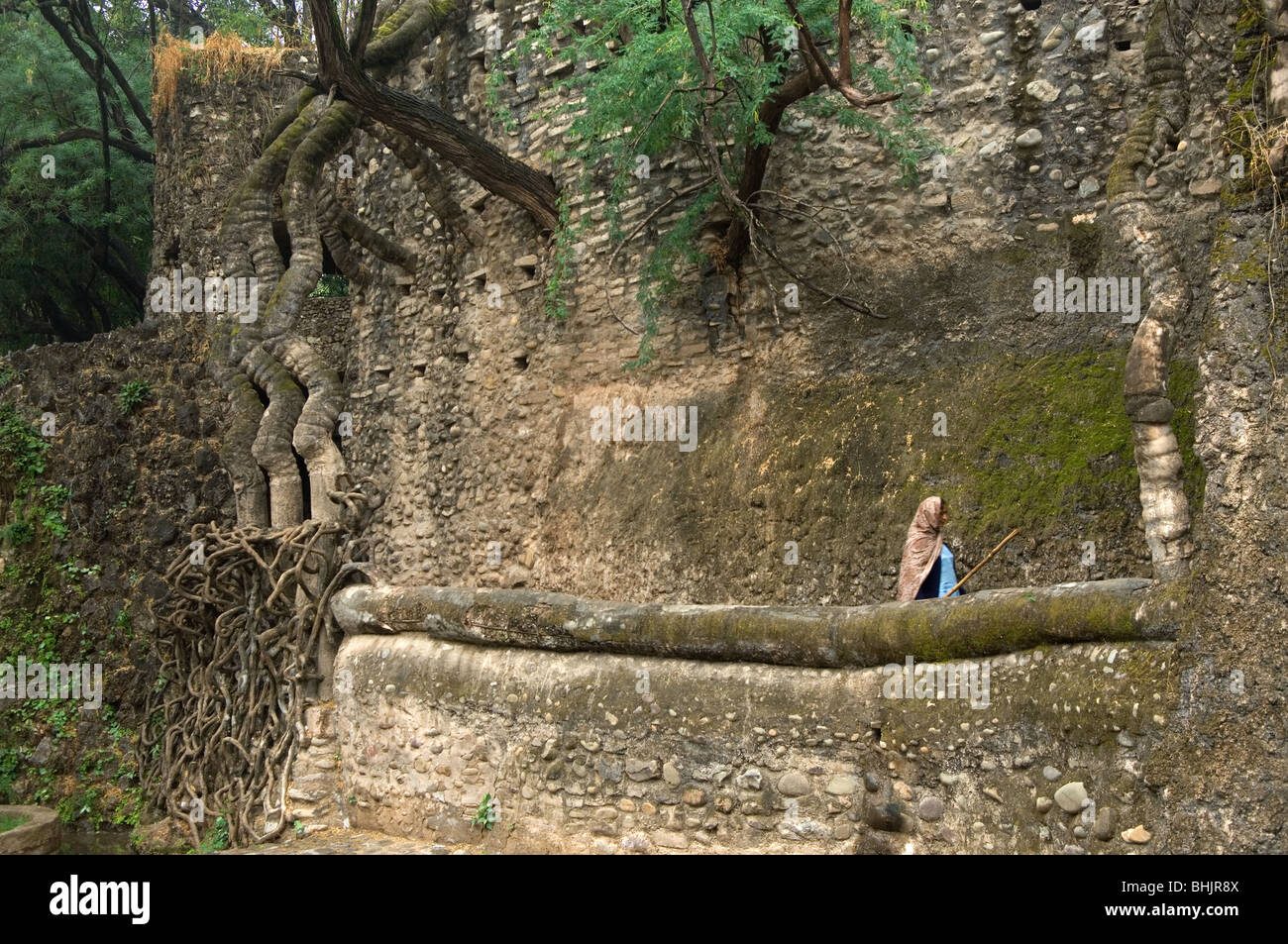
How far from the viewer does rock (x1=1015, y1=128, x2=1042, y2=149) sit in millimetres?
8188

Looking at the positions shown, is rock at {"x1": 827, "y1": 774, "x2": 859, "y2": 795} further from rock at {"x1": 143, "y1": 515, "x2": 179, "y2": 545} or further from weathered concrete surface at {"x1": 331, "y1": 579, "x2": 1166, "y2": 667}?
rock at {"x1": 143, "y1": 515, "x2": 179, "y2": 545}

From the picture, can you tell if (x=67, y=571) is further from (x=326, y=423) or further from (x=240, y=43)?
(x=240, y=43)

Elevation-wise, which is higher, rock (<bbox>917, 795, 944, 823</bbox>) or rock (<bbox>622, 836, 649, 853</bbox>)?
rock (<bbox>917, 795, 944, 823</bbox>)

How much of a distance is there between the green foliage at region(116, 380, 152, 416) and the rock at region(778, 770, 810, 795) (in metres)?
10.1

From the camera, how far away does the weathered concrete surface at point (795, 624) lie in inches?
209

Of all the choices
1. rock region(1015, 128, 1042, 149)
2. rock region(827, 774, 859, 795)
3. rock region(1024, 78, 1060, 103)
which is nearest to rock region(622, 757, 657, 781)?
rock region(827, 774, 859, 795)

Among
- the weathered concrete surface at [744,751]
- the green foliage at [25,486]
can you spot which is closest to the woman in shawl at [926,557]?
the weathered concrete surface at [744,751]

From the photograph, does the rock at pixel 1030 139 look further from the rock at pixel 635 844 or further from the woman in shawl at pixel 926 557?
the rock at pixel 635 844

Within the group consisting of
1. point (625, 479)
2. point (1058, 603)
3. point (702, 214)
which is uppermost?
point (702, 214)

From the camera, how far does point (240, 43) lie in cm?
1464

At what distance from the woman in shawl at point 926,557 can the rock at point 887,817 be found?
5.11 ft

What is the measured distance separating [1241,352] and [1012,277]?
10.3 ft

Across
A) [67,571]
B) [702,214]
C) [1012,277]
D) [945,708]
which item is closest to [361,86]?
[702,214]

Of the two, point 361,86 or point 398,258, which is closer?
point 361,86
